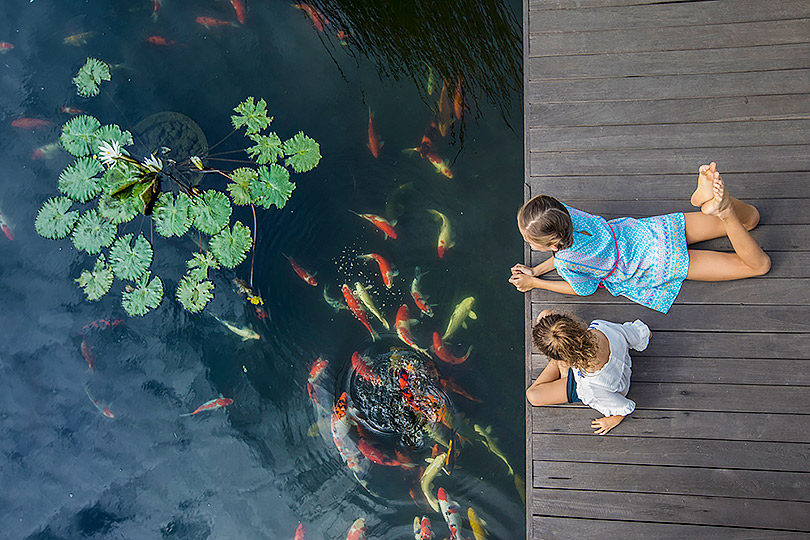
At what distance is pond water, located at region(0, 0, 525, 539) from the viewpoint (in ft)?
9.12

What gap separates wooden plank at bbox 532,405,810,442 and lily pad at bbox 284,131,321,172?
1.82 meters

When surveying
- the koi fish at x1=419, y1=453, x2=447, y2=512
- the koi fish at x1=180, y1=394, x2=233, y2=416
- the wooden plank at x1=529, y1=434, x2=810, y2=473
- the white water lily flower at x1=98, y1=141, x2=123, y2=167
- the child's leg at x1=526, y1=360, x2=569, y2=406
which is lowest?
the koi fish at x1=419, y1=453, x2=447, y2=512

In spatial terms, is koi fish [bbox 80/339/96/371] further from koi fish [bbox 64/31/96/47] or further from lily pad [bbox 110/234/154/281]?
koi fish [bbox 64/31/96/47]

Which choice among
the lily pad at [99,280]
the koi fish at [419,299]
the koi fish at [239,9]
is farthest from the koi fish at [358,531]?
the koi fish at [239,9]

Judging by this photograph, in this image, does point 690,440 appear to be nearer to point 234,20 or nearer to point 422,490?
point 422,490

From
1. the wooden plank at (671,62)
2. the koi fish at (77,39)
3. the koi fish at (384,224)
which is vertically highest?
the koi fish at (77,39)

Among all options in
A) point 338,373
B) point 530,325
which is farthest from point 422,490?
point 530,325

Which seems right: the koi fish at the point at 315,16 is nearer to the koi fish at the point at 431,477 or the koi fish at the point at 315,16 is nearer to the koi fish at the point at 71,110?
the koi fish at the point at 71,110

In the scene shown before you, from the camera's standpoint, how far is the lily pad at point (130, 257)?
2.87 metres

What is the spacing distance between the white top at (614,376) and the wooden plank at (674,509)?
408mm

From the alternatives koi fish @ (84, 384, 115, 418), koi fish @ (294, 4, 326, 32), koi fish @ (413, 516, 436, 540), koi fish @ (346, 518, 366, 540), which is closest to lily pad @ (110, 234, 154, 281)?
koi fish @ (84, 384, 115, 418)

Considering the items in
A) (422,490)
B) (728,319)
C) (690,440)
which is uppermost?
(728,319)

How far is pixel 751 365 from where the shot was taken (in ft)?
7.36

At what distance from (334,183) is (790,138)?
229cm
